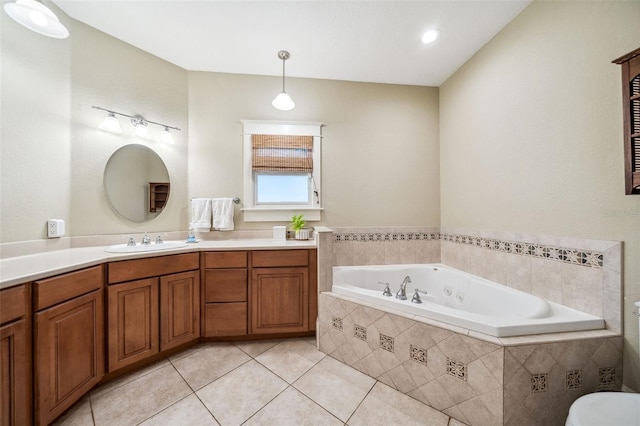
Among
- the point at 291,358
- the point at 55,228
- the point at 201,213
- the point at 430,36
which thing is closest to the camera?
the point at 55,228

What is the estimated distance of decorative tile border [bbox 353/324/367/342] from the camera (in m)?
1.67

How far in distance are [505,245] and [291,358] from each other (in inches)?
75.4

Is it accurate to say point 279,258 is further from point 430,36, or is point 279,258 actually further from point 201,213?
point 430,36

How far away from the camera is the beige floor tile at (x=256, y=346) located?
1884 mm

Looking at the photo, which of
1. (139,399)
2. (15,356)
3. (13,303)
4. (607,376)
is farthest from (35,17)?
(607,376)

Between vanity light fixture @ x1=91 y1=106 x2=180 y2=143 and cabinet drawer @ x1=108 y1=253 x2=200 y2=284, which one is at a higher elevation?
vanity light fixture @ x1=91 y1=106 x2=180 y2=143

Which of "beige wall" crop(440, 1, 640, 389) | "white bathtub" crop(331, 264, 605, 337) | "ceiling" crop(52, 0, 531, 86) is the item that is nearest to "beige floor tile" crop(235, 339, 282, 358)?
"white bathtub" crop(331, 264, 605, 337)

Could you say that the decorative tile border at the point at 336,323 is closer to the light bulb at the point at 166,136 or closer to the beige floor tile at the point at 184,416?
the beige floor tile at the point at 184,416

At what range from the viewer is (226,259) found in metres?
1.97

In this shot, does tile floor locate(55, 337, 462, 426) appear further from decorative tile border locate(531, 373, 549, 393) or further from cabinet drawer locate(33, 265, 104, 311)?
cabinet drawer locate(33, 265, 104, 311)

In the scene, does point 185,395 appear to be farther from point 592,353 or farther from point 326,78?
point 326,78

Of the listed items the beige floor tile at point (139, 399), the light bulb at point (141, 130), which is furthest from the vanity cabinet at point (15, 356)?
the light bulb at point (141, 130)

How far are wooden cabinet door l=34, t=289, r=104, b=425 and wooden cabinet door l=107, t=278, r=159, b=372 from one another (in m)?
0.06

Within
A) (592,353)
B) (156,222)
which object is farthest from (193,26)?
(592,353)
